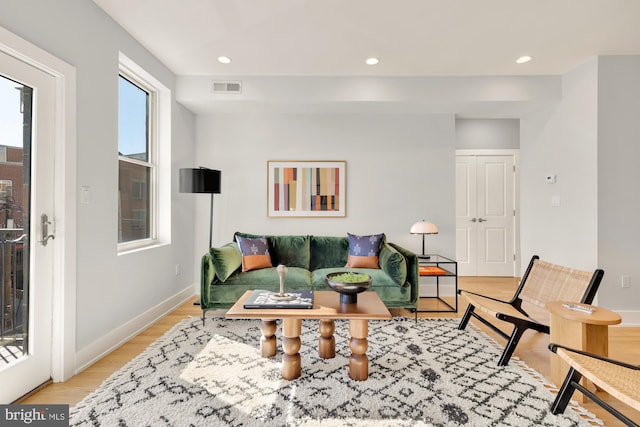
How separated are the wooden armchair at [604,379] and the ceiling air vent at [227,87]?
3.61 metres

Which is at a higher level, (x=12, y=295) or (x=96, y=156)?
(x=96, y=156)

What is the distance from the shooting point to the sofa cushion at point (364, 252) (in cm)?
351

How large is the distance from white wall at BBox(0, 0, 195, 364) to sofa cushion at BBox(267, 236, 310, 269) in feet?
4.36

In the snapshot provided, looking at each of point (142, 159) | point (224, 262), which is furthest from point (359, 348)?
point (142, 159)

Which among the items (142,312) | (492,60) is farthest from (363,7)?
(142,312)

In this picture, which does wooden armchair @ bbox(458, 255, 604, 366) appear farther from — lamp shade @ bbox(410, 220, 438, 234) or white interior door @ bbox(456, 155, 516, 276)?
white interior door @ bbox(456, 155, 516, 276)

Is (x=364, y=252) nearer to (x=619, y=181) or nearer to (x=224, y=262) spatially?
(x=224, y=262)

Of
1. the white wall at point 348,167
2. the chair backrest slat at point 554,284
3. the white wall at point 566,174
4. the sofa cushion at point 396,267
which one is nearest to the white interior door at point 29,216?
the white wall at point 348,167

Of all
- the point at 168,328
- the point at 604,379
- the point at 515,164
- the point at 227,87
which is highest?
the point at 227,87

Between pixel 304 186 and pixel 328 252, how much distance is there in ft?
3.10

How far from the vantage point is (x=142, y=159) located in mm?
3324

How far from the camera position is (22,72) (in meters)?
1.83

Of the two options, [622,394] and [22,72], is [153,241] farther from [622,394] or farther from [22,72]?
[622,394]

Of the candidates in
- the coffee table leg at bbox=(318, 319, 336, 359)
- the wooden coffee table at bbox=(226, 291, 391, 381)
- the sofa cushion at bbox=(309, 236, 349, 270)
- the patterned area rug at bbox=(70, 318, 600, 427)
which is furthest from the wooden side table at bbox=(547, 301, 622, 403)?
the sofa cushion at bbox=(309, 236, 349, 270)
